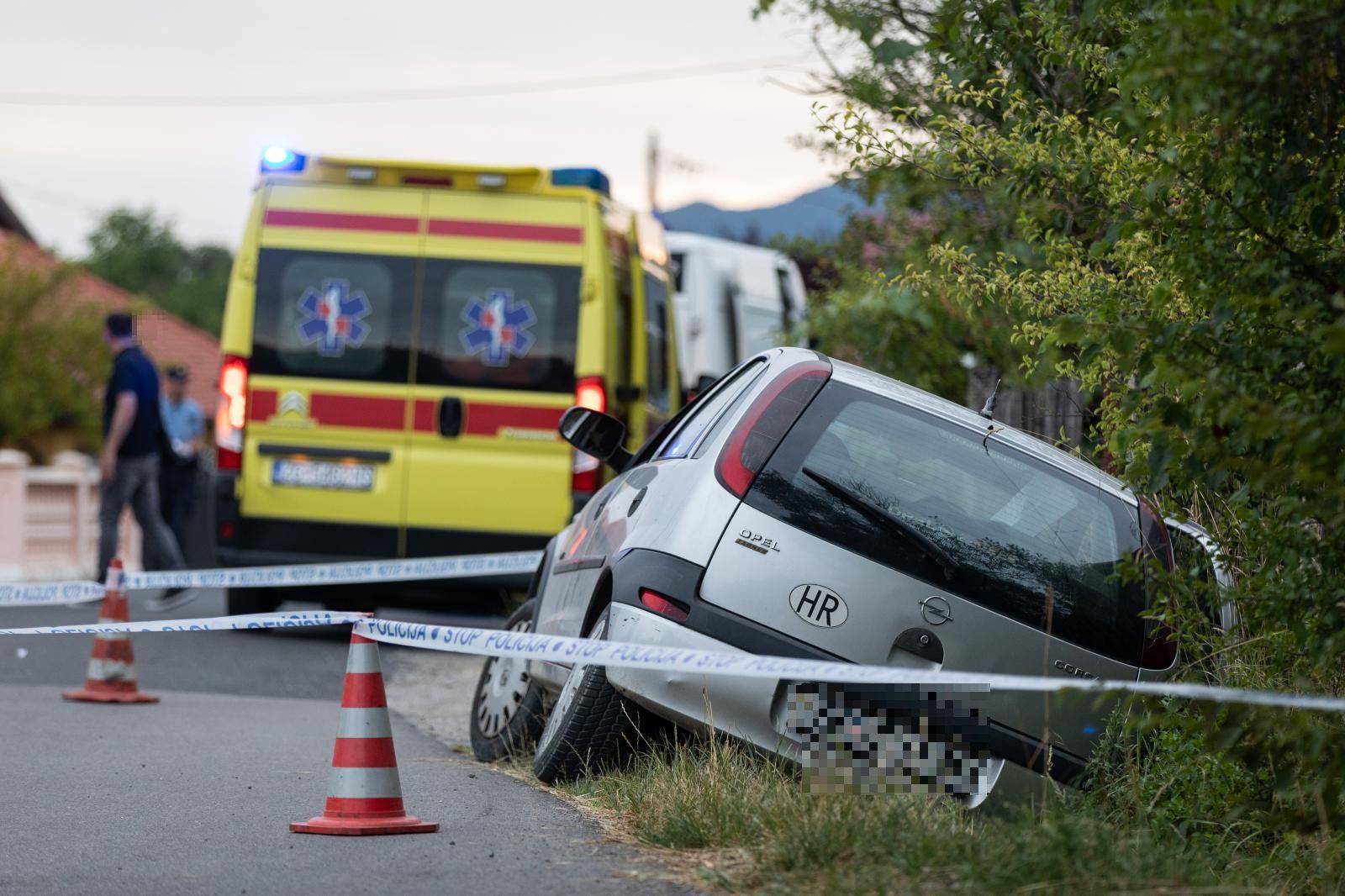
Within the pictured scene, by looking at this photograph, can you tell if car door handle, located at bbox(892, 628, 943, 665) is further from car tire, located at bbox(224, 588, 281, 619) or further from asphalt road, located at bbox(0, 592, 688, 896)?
car tire, located at bbox(224, 588, 281, 619)

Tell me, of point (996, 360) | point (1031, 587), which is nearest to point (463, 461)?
point (996, 360)

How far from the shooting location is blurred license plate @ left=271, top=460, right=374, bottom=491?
12398 mm

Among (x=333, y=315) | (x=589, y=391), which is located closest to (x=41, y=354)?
(x=333, y=315)

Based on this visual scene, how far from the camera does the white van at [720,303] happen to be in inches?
725

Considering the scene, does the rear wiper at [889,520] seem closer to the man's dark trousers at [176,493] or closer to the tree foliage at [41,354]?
the man's dark trousers at [176,493]

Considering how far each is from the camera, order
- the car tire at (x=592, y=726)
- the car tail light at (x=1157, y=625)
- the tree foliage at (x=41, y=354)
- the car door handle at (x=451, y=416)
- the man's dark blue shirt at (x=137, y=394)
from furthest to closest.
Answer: the tree foliage at (x=41, y=354)
the man's dark blue shirt at (x=137, y=394)
the car door handle at (x=451, y=416)
the car tire at (x=592, y=726)
the car tail light at (x=1157, y=625)

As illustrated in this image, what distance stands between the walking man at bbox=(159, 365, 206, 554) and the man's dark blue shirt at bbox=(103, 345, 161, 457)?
217mm

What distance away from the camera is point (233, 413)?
489 inches

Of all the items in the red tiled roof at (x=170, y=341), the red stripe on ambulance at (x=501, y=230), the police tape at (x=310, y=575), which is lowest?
the red tiled roof at (x=170, y=341)

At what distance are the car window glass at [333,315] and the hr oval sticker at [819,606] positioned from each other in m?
7.24

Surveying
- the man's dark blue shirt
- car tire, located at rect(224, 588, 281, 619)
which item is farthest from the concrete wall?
car tire, located at rect(224, 588, 281, 619)

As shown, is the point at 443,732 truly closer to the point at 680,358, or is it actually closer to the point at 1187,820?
the point at 1187,820

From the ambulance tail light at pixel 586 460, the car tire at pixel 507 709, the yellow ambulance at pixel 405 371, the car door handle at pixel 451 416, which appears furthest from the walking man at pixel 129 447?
the car tire at pixel 507 709

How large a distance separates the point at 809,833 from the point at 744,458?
1.42 metres
